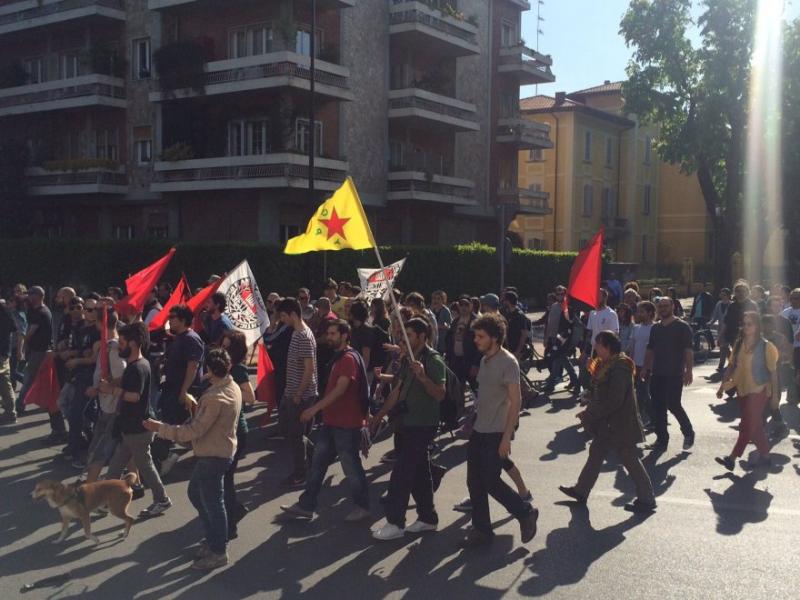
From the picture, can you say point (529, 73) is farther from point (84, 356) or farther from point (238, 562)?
point (238, 562)

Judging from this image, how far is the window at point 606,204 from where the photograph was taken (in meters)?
53.8

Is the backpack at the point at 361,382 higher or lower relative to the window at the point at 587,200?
lower

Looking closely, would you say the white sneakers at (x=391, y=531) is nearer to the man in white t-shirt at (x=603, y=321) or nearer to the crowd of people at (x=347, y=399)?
the crowd of people at (x=347, y=399)

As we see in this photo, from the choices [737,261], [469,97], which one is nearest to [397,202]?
[469,97]

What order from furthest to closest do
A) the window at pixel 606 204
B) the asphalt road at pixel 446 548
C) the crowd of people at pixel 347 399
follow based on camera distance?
the window at pixel 606 204 → the crowd of people at pixel 347 399 → the asphalt road at pixel 446 548

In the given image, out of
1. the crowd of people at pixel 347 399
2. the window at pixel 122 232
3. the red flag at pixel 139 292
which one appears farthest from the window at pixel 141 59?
A: the red flag at pixel 139 292

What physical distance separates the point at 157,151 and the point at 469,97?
13.3 metres

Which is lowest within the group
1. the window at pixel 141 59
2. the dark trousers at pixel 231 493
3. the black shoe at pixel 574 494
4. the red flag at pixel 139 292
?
the black shoe at pixel 574 494

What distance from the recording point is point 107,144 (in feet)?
110

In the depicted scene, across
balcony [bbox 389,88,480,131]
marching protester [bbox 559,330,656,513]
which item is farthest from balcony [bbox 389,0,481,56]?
marching protester [bbox 559,330,656,513]

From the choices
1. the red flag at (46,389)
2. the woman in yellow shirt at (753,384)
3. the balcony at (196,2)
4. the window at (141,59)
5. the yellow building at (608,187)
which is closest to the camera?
the woman in yellow shirt at (753,384)

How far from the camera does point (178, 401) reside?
27.0 feet

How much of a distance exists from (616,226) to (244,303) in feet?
153

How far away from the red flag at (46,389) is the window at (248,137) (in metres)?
19.6
